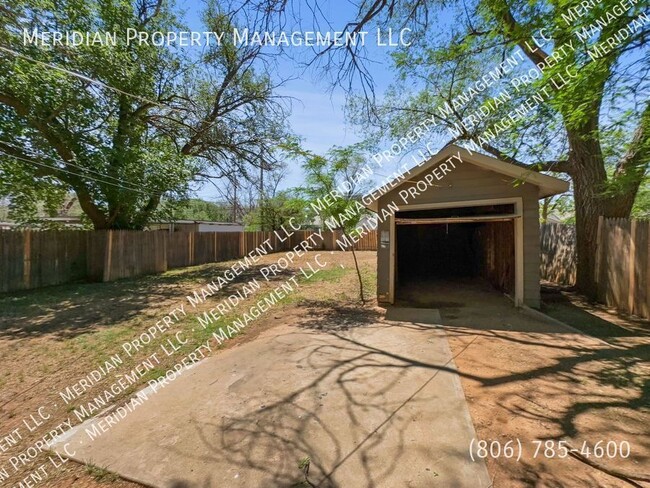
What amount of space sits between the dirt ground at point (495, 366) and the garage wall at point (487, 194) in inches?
35.0

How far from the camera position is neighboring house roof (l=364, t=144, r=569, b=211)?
5.56 m

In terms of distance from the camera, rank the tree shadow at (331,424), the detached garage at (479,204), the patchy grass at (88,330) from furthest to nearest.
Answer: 1. the detached garage at (479,204)
2. the patchy grass at (88,330)
3. the tree shadow at (331,424)

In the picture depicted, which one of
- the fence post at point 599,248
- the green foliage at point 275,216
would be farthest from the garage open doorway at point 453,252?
the green foliage at point 275,216

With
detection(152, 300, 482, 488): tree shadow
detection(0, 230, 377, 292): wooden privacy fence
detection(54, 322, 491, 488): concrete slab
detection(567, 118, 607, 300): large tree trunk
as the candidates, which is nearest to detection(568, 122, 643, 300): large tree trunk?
detection(567, 118, 607, 300): large tree trunk

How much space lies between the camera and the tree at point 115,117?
750cm

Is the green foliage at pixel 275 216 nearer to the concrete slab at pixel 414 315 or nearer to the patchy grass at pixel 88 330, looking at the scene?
the patchy grass at pixel 88 330

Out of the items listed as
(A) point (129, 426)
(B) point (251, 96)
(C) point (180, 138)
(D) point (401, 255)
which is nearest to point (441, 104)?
(D) point (401, 255)

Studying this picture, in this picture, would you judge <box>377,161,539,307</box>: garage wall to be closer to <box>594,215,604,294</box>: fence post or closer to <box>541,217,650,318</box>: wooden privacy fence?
<box>541,217,650,318</box>: wooden privacy fence

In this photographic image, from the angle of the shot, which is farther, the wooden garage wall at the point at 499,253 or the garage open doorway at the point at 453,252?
the wooden garage wall at the point at 499,253

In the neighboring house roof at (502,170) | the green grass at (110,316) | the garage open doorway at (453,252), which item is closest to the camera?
the green grass at (110,316)

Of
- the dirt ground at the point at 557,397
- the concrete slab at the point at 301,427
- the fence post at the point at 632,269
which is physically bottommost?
the concrete slab at the point at 301,427

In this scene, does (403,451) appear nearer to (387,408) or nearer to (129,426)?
(387,408)

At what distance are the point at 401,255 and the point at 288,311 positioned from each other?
7045mm

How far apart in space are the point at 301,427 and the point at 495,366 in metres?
2.45
